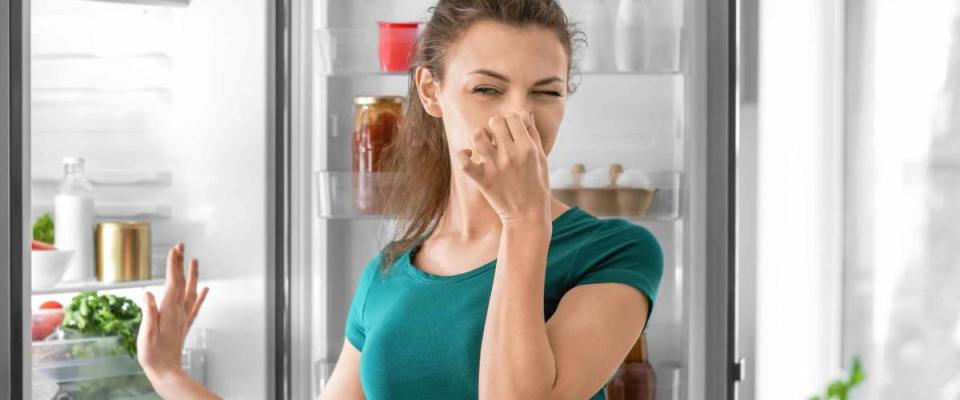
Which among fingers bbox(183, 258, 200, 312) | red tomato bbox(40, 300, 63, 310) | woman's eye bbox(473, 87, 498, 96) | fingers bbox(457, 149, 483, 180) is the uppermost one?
woman's eye bbox(473, 87, 498, 96)

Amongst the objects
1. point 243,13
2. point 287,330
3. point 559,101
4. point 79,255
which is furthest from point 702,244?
point 79,255

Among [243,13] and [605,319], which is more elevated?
[243,13]

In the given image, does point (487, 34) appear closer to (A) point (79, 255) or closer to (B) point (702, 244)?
(B) point (702, 244)

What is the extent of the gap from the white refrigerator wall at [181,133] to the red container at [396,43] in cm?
22

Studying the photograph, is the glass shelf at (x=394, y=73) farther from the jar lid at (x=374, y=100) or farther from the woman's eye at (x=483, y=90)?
the woman's eye at (x=483, y=90)

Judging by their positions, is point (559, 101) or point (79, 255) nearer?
point (559, 101)

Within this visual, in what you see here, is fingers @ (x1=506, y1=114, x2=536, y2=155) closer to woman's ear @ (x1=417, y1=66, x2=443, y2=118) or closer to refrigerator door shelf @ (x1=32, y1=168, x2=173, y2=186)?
woman's ear @ (x1=417, y1=66, x2=443, y2=118)

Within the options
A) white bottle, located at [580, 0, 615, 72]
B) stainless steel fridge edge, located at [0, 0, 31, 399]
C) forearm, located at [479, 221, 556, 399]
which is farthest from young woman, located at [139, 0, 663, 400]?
white bottle, located at [580, 0, 615, 72]

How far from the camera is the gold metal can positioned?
162 centimetres

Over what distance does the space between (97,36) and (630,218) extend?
105 centimetres

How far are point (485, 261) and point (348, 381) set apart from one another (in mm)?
276

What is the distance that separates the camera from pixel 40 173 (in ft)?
5.46

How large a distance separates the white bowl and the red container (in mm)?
658

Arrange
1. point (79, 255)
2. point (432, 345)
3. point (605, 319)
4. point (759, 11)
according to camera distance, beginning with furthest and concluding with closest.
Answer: point (79, 255) < point (759, 11) < point (432, 345) < point (605, 319)
